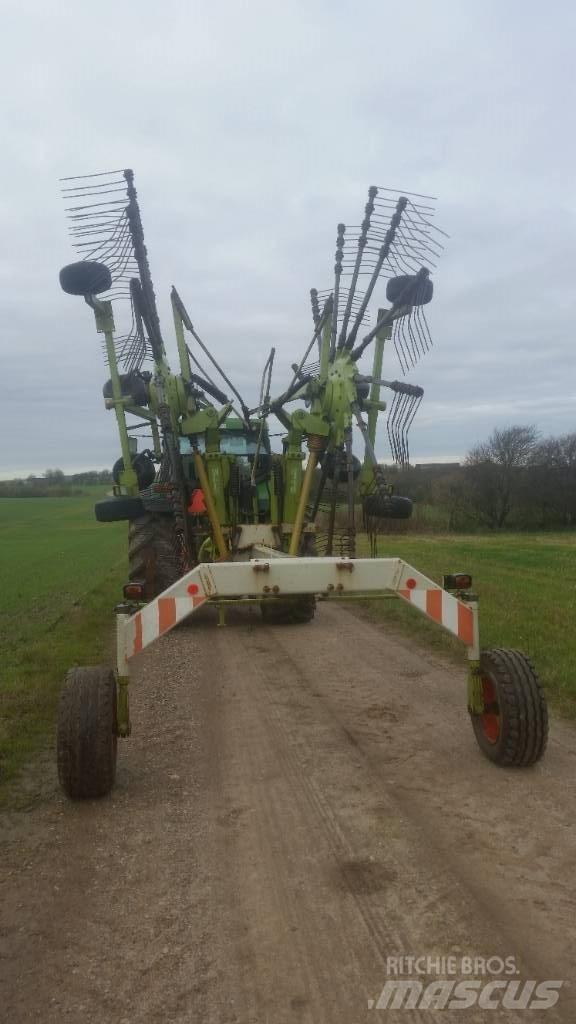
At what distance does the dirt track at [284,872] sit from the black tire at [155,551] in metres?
4.39

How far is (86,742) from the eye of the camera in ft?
14.2

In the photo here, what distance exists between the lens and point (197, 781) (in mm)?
4758

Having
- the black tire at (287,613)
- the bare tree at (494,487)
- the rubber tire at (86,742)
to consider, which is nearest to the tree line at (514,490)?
the bare tree at (494,487)

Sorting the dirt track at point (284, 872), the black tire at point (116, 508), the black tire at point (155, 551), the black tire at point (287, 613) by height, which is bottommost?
the dirt track at point (284, 872)

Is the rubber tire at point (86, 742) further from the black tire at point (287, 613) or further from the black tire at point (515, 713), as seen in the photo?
the black tire at point (287, 613)

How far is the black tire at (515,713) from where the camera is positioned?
183 inches

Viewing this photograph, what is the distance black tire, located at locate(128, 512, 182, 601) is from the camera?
10.5 meters

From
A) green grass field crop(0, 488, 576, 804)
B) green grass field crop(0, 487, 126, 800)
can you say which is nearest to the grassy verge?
green grass field crop(0, 488, 576, 804)

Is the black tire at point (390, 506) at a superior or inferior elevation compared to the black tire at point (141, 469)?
inferior

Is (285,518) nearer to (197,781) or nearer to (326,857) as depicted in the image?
(197,781)

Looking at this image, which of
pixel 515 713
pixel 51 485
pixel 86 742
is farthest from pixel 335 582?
pixel 51 485

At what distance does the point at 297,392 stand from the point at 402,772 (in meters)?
5.61

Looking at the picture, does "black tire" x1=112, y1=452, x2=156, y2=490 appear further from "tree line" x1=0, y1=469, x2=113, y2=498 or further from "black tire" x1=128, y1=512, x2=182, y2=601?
"tree line" x1=0, y1=469, x2=113, y2=498

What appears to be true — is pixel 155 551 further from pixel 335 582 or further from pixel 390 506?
pixel 335 582
